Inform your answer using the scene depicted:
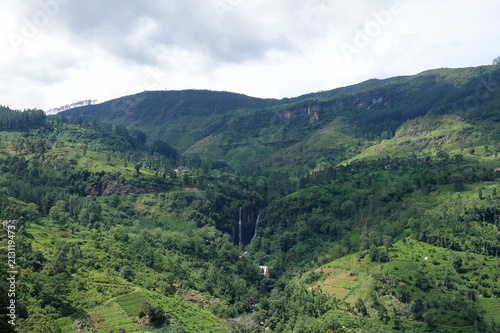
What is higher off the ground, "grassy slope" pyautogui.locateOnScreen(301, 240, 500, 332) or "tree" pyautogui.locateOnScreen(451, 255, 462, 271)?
"tree" pyautogui.locateOnScreen(451, 255, 462, 271)

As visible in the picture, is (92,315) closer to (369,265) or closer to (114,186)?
(369,265)

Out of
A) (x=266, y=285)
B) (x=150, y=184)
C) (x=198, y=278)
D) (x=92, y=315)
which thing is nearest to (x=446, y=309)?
(x=266, y=285)

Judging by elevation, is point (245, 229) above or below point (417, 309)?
above

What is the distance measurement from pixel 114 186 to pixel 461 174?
162143mm

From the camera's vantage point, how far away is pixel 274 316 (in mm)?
104375

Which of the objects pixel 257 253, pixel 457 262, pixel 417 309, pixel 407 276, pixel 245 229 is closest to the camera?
pixel 417 309

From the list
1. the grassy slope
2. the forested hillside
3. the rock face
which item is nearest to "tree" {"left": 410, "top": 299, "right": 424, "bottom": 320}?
the forested hillside

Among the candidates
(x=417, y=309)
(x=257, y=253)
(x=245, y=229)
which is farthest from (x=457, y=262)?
(x=245, y=229)

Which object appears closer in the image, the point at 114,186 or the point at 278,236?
the point at 278,236

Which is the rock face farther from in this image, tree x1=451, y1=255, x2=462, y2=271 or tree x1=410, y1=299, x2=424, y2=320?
tree x1=410, y1=299, x2=424, y2=320

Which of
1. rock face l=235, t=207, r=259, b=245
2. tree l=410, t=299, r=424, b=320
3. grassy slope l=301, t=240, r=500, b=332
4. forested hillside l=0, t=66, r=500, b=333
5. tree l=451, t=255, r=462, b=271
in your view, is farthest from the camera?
rock face l=235, t=207, r=259, b=245

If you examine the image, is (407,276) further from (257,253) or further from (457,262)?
(257,253)

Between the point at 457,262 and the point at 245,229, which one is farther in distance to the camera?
the point at 245,229

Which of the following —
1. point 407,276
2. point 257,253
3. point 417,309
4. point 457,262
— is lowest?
point 417,309
